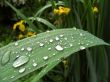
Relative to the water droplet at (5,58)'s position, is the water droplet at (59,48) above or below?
above

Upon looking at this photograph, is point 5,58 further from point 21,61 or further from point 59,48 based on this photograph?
point 59,48

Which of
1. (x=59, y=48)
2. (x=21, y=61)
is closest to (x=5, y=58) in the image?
(x=21, y=61)

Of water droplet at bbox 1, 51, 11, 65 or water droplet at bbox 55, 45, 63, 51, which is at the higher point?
water droplet at bbox 55, 45, 63, 51

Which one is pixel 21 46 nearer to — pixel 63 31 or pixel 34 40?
pixel 34 40

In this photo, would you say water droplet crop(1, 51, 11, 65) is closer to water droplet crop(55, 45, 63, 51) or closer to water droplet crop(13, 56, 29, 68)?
water droplet crop(13, 56, 29, 68)

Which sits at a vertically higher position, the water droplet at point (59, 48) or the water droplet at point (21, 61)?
the water droplet at point (59, 48)

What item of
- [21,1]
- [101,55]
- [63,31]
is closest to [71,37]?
[63,31]

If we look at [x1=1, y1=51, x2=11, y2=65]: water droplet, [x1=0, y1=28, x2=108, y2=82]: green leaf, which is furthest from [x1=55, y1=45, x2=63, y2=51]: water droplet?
[x1=1, y1=51, x2=11, y2=65]: water droplet

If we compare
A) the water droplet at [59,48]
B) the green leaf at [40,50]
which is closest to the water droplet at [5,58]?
the green leaf at [40,50]

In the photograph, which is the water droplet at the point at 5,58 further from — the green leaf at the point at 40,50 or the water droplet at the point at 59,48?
the water droplet at the point at 59,48
